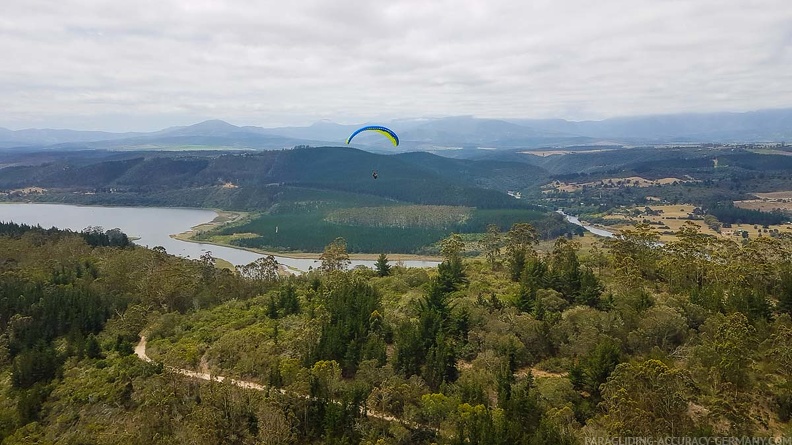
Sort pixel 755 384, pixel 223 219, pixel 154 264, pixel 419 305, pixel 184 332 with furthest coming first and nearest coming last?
pixel 223 219, pixel 154 264, pixel 184 332, pixel 419 305, pixel 755 384

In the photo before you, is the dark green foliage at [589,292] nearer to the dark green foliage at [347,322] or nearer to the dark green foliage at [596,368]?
the dark green foliage at [596,368]

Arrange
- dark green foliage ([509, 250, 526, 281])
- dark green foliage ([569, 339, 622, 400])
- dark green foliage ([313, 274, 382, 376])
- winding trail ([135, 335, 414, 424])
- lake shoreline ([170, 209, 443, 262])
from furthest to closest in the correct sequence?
lake shoreline ([170, 209, 443, 262]) < dark green foliage ([509, 250, 526, 281]) < dark green foliage ([313, 274, 382, 376]) < winding trail ([135, 335, 414, 424]) < dark green foliage ([569, 339, 622, 400])

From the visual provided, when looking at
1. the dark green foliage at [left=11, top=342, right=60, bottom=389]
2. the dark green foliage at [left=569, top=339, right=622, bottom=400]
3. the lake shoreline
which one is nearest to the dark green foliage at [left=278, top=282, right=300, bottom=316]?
the dark green foliage at [left=11, top=342, right=60, bottom=389]

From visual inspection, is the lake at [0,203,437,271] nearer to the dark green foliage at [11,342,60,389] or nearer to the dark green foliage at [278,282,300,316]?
the dark green foliage at [278,282,300,316]

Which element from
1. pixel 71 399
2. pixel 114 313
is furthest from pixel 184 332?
pixel 114 313

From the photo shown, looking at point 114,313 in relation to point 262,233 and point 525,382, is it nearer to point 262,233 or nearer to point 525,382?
point 525,382

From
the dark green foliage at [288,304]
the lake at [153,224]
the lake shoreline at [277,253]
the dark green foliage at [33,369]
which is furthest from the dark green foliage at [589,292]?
the lake at [153,224]
